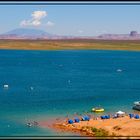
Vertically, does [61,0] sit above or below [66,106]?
above

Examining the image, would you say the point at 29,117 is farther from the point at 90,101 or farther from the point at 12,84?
the point at 12,84

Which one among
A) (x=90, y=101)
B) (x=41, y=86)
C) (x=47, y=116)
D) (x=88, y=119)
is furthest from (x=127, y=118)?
(x=41, y=86)

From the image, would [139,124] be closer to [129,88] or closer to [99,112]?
[99,112]

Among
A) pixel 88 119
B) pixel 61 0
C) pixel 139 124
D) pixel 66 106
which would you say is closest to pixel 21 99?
pixel 66 106

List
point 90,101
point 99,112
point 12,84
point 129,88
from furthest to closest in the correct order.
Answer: point 12,84 < point 129,88 < point 90,101 < point 99,112

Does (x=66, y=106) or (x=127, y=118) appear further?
(x=66, y=106)

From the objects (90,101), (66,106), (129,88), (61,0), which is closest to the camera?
(61,0)
